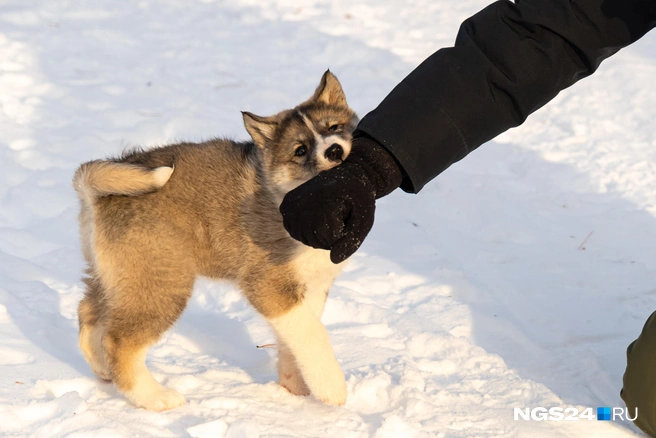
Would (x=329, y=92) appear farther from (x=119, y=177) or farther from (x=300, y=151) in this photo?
(x=119, y=177)

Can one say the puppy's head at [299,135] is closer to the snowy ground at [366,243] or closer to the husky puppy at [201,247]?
the husky puppy at [201,247]

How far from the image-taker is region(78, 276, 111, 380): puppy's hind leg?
3.40 metres

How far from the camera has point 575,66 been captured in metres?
2.94

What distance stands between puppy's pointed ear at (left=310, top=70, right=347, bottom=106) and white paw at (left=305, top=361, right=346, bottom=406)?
133 cm

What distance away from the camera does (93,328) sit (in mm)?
3469

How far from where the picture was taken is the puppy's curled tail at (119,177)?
319cm

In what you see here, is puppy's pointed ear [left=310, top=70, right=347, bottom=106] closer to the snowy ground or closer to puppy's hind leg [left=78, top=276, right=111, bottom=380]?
the snowy ground

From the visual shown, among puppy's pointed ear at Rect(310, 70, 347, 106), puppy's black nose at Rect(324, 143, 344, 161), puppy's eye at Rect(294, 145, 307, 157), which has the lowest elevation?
puppy's eye at Rect(294, 145, 307, 157)

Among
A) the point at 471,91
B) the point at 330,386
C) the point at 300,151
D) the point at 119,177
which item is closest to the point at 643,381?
the point at 330,386

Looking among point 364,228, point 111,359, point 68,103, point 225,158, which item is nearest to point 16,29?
point 68,103

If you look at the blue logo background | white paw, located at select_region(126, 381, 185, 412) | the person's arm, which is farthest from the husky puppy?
the blue logo background

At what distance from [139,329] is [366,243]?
6.90ft

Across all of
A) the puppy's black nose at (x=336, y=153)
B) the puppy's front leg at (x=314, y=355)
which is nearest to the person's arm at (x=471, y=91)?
the puppy's black nose at (x=336, y=153)

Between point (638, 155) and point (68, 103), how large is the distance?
4720 mm
